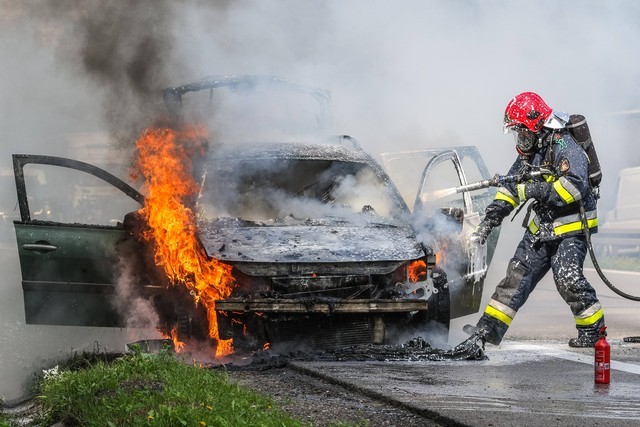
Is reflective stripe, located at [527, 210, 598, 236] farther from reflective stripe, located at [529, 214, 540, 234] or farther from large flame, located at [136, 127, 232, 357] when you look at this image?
large flame, located at [136, 127, 232, 357]

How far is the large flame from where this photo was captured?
7.60m

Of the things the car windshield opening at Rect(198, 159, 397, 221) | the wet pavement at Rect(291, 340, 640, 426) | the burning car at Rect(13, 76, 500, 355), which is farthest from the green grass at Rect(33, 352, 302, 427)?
the car windshield opening at Rect(198, 159, 397, 221)

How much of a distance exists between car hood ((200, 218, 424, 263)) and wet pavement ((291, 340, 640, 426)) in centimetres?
89

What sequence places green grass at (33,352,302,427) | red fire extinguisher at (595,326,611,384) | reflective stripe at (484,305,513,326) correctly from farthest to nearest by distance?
reflective stripe at (484,305,513,326), red fire extinguisher at (595,326,611,384), green grass at (33,352,302,427)

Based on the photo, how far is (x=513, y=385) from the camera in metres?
6.20

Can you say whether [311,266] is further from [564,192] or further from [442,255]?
[564,192]

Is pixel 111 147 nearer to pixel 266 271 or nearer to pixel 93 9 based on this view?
pixel 93 9

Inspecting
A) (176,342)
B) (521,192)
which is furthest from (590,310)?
(176,342)

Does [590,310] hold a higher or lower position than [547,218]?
lower

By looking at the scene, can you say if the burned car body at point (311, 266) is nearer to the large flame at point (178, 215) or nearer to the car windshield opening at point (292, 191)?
the car windshield opening at point (292, 191)

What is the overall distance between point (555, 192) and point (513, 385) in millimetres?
2412

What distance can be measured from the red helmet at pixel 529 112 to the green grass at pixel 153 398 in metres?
3.32

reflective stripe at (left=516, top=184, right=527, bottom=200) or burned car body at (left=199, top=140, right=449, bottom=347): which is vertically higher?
reflective stripe at (left=516, top=184, right=527, bottom=200)

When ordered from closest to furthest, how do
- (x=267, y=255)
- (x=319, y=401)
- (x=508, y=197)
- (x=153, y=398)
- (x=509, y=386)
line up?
(x=153, y=398) < (x=319, y=401) < (x=509, y=386) < (x=267, y=255) < (x=508, y=197)
